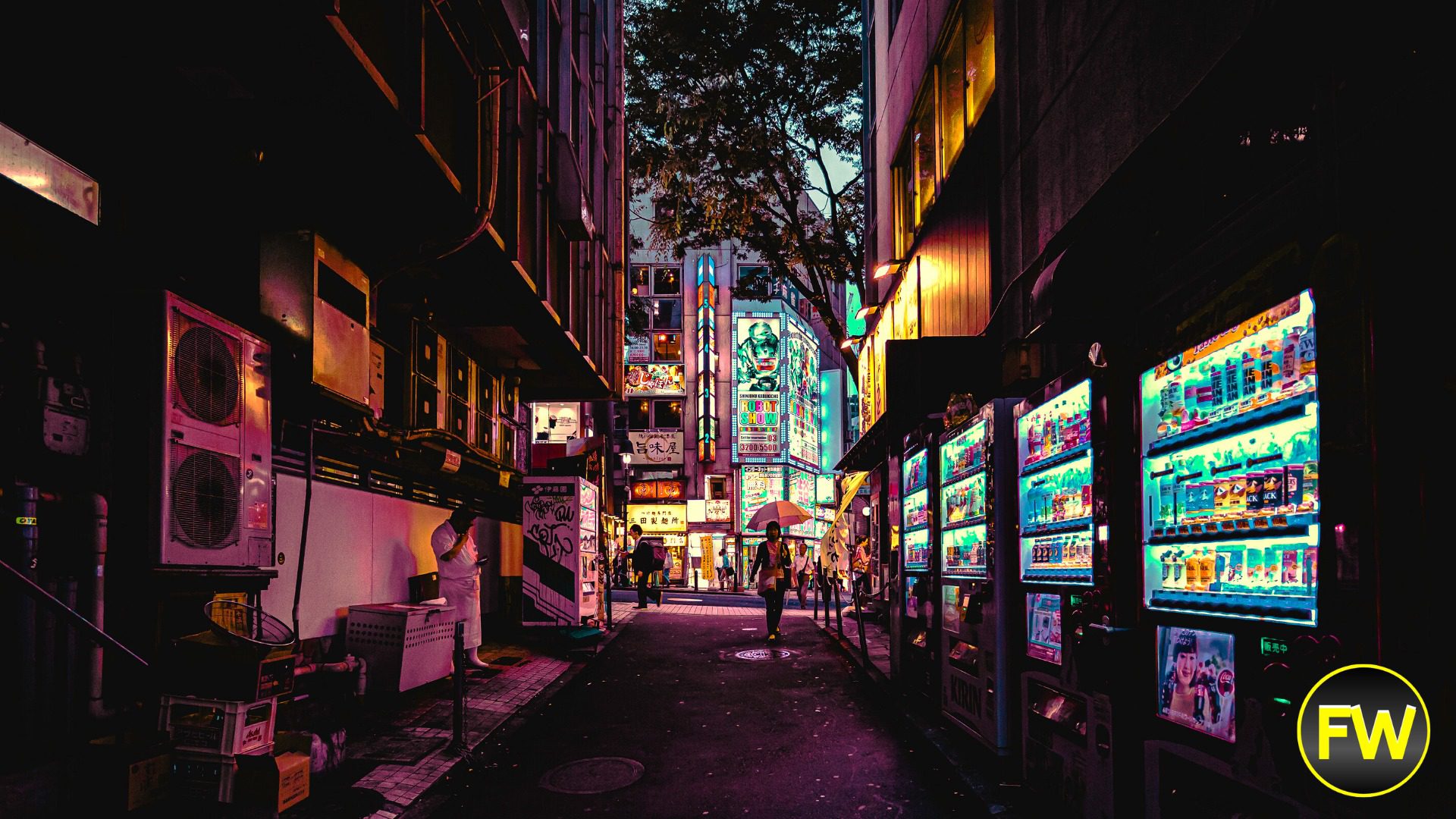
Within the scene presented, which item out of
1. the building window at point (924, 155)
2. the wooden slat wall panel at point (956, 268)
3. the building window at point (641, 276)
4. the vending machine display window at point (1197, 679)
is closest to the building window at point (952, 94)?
the building window at point (924, 155)

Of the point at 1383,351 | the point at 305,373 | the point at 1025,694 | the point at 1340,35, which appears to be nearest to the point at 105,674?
the point at 305,373

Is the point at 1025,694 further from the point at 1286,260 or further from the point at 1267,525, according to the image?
the point at 1286,260

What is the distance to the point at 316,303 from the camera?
8031mm

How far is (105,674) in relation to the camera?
573 cm

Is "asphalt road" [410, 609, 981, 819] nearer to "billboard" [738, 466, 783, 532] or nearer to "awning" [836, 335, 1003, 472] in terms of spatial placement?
"awning" [836, 335, 1003, 472]

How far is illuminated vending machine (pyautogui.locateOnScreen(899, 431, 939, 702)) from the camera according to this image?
31.4 ft

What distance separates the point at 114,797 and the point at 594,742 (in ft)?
15.0

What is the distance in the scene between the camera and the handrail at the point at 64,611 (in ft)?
14.5

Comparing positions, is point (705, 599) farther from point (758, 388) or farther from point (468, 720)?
point (468, 720)

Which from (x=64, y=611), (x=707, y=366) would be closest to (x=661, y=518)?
(x=707, y=366)

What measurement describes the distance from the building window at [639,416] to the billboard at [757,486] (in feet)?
20.3

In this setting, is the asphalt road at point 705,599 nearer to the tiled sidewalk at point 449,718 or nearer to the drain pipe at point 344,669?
the tiled sidewalk at point 449,718

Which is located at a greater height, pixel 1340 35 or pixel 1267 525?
pixel 1340 35

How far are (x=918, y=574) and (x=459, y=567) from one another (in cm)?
673
